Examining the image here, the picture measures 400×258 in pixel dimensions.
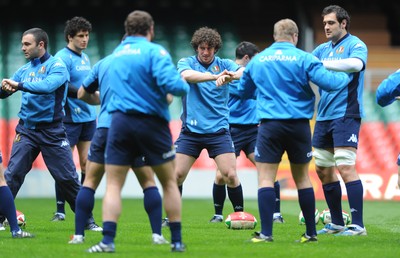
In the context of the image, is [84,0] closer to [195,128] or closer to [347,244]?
[195,128]

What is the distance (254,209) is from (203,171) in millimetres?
3641

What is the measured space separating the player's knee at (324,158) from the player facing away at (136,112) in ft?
8.41

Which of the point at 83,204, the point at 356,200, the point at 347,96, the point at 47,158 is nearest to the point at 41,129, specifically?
the point at 47,158

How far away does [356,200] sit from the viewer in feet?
32.2

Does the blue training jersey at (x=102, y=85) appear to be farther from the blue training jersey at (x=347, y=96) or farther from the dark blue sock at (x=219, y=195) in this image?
the dark blue sock at (x=219, y=195)

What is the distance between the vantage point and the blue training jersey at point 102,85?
8320 mm

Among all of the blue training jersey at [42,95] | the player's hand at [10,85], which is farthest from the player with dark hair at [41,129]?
the player's hand at [10,85]

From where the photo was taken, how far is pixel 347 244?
8.95m

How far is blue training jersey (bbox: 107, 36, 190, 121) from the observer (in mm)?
7814

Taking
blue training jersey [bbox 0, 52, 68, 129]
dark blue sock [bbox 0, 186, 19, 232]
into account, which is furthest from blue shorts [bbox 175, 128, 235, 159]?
dark blue sock [bbox 0, 186, 19, 232]

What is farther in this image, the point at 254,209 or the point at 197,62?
the point at 254,209

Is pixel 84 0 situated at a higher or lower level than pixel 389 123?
higher

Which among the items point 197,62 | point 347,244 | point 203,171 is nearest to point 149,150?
point 347,244

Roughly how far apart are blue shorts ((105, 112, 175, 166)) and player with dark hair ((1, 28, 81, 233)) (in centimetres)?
242
